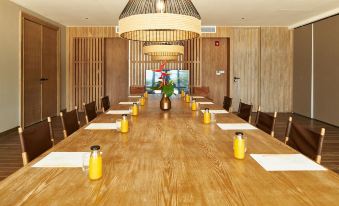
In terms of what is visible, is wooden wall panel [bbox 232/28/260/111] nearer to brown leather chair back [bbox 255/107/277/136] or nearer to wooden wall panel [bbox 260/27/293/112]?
wooden wall panel [bbox 260/27/293/112]

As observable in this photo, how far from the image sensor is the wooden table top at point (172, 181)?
47.6 inches

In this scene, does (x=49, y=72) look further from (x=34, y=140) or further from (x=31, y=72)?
(x=34, y=140)

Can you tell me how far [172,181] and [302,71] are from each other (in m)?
8.85

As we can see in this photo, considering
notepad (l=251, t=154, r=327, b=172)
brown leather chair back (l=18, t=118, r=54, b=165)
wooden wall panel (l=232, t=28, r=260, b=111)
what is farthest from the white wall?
wooden wall panel (l=232, t=28, r=260, b=111)

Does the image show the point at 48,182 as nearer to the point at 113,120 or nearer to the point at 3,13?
the point at 113,120

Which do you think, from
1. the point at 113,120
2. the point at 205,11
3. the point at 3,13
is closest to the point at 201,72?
the point at 205,11

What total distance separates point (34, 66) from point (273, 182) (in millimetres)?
7411

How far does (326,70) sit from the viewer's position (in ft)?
26.0

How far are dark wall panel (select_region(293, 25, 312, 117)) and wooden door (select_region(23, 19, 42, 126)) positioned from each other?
6970 millimetres

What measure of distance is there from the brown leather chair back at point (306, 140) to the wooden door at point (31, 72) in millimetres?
6302

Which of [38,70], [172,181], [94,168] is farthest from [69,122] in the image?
[38,70]

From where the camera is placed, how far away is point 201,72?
410 inches

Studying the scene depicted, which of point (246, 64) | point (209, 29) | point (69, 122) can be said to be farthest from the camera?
point (246, 64)

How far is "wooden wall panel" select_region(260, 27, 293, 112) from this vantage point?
10.1 m
